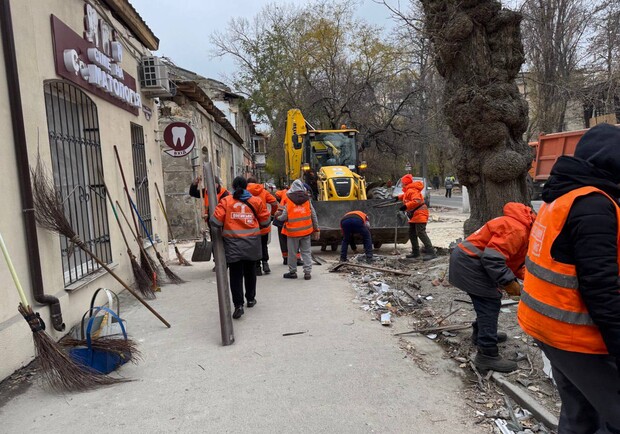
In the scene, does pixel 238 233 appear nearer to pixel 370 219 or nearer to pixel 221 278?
pixel 221 278

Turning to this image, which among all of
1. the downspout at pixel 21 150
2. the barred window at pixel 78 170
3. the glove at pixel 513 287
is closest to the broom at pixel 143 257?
the barred window at pixel 78 170

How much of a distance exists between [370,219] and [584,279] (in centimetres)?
826

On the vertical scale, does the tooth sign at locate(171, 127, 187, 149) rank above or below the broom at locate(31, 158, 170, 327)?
above

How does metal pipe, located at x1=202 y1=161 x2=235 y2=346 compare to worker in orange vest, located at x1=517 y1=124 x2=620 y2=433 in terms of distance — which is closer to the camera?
worker in orange vest, located at x1=517 y1=124 x2=620 y2=433

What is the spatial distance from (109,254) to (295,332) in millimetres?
3141

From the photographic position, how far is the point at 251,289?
6023 mm

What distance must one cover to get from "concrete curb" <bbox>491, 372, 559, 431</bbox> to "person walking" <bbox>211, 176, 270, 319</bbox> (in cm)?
302

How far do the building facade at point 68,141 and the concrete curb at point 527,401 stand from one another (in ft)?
12.9

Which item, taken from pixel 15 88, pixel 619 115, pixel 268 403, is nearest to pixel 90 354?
pixel 268 403

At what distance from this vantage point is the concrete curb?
2.93 m

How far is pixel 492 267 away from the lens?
357 centimetres

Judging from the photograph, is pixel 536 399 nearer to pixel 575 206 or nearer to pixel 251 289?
pixel 575 206

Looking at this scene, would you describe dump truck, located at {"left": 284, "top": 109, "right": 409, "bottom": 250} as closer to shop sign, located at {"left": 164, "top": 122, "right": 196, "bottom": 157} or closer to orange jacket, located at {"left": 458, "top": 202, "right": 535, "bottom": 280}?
shop sign, located at {"left": 164, "top": 122, "right": 196, "bottom": 157}

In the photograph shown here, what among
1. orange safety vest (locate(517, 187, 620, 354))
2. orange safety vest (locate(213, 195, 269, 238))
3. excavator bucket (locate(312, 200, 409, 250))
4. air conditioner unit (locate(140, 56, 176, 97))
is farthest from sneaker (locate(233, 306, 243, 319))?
air conditioner unit (locate(140, 56, 176, 97))
